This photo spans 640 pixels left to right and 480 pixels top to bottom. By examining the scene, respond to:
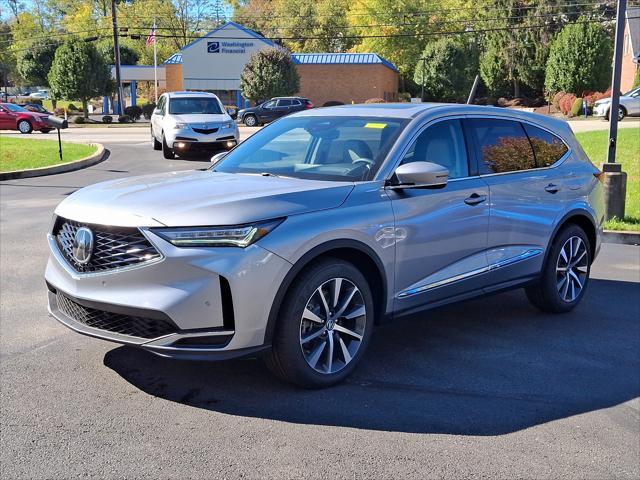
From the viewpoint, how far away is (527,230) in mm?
5660

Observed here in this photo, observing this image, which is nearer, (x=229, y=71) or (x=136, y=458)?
(x=136, y=458)

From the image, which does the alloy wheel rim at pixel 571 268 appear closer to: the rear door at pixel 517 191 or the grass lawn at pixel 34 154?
the rear door at pixel 517 191

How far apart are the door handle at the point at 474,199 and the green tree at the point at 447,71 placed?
56102 mm

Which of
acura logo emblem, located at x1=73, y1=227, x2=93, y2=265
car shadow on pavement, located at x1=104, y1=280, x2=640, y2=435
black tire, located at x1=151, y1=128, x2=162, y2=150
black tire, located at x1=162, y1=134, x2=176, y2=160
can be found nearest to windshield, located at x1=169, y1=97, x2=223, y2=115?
black tire, located at x1=162, y1=134, x2=176, y2=160

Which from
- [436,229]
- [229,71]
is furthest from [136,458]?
[229,71]

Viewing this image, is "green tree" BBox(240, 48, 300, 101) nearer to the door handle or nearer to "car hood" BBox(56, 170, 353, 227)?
the door handle

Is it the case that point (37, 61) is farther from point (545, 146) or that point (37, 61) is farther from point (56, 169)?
point (545, 146)

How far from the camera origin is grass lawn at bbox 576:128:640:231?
34.1 feet

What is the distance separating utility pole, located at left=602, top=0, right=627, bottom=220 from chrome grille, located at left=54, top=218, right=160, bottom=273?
831 cm

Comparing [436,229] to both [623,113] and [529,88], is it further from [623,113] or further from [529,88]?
[529,88]

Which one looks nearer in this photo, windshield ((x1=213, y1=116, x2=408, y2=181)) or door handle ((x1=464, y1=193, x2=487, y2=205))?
windshield ((x1=213, y1=116, x2=408, y2=181))

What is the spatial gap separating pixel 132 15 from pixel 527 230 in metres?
90.0

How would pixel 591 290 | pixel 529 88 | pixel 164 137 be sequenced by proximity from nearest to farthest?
1. pixel 591 290
2. pixel 164 137
3. pixel 529 88

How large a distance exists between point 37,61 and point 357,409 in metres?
73.0
